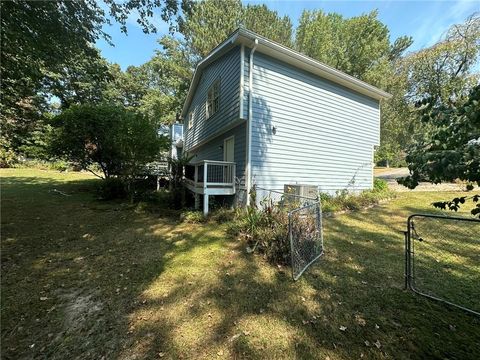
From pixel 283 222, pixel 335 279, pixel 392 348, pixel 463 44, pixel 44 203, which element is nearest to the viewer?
pixel 392 348

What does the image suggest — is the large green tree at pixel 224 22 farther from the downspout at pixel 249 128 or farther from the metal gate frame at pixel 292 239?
the metal gate frame at pixel 292 239

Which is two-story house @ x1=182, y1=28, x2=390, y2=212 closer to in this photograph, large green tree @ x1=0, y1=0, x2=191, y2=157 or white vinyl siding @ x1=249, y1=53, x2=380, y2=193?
white vinyl siding @ x1=249, y1=53, x2=380, y2=193

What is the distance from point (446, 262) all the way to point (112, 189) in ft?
36.4

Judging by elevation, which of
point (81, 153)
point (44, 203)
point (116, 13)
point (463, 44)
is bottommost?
point (44, 203)

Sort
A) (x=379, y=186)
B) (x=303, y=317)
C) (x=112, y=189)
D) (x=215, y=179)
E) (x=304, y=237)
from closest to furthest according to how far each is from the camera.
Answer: (x=303, y=317) → (x=304, y=237) → (x=215, y=179) → (x=112, y=189) → (x=379, y=186)

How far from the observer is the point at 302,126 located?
9.27 meters

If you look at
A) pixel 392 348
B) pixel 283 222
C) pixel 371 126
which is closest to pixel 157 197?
pixel 283 222

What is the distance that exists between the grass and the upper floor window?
6.41 meters

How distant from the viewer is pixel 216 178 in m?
8.56

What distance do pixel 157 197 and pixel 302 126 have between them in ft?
21.8

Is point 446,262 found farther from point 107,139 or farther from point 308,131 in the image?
point 107,139

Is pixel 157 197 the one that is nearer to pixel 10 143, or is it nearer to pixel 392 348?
pixel 392 348

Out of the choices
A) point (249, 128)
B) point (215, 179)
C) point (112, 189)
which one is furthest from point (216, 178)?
point (112, 189)

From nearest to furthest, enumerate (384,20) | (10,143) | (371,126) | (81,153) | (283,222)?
(283,222), (81,153), (371,126), (10,143), (384,20)
